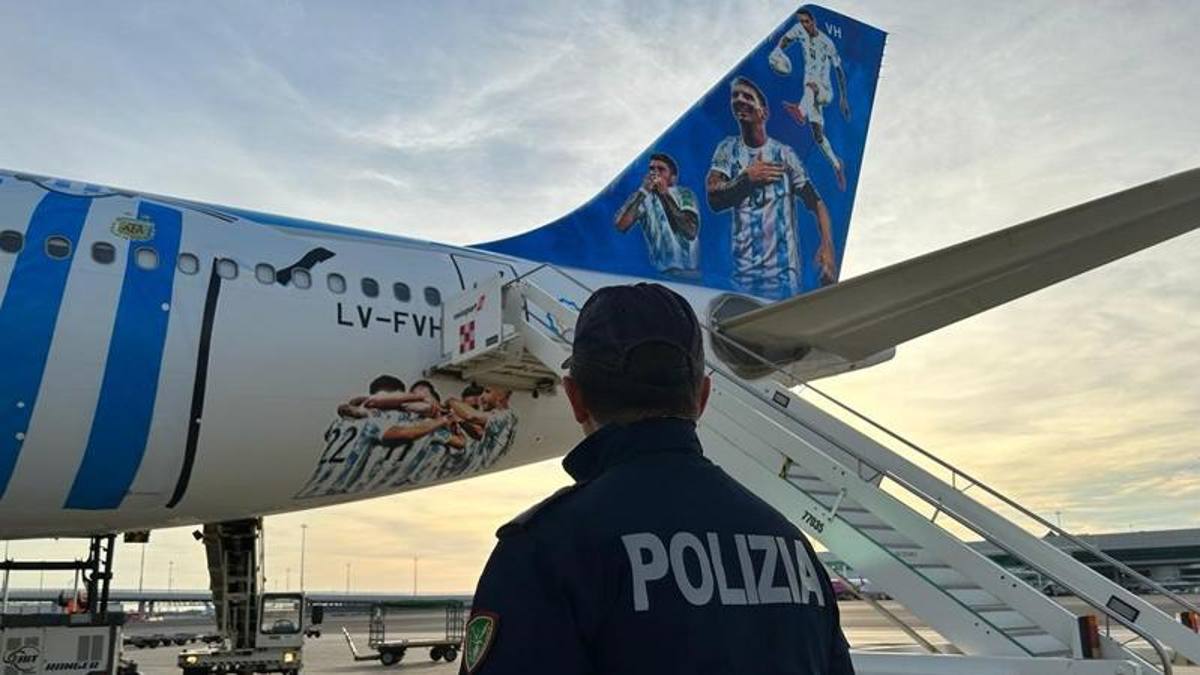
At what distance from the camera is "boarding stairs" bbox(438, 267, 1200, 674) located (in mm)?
5453

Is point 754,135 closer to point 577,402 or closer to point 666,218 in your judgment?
point 666,218

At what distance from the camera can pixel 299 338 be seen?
27.8 feet

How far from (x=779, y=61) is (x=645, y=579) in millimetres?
12804

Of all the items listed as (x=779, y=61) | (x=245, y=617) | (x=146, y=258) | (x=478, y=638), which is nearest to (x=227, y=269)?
(x=146, y=258)

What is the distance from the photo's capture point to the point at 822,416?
8.52 meters

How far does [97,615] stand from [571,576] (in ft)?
32.9

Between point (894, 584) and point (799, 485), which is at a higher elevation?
point (799, 485)

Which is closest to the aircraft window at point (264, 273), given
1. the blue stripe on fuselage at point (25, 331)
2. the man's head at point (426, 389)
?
the blue stripe on fuselage at point (25, 331)

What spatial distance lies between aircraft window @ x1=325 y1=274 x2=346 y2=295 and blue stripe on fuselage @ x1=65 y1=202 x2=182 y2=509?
139cm

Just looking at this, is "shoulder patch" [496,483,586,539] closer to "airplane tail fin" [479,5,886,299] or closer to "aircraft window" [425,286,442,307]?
Answer: "aircraft window" [425,286,442,307]

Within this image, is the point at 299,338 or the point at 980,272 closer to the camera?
the point at 980,272

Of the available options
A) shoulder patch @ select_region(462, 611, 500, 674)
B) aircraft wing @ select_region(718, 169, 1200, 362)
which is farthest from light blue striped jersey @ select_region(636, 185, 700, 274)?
shoulder patch @ select_region(462, 611, 500, 674)

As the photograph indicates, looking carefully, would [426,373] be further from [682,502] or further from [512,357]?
[682,502]

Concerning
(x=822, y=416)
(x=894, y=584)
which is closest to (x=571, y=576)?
(x=894, y=584)
